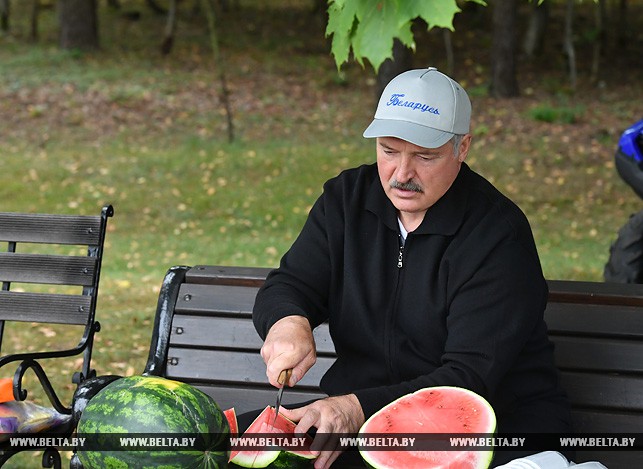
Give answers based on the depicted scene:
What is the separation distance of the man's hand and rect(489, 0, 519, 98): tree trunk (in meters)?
15.5

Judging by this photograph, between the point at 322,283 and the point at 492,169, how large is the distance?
1120cm

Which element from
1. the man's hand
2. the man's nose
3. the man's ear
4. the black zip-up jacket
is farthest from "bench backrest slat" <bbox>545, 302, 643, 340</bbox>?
the man's hand

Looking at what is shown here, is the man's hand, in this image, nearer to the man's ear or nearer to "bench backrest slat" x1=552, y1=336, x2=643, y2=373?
the man's ear

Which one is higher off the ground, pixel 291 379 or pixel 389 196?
pixel 389 196

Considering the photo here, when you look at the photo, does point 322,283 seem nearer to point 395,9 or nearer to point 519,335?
point 519,335

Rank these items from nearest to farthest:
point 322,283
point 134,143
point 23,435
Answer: point 322,283 < point 23,435 < point 134,143

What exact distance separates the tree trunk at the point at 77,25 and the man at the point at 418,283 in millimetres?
18736

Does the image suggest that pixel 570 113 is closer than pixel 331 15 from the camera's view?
No

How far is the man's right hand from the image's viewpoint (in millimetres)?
3096

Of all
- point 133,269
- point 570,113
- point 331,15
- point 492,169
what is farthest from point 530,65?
point 331,15

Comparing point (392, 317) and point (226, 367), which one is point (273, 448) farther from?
point (226, 367)

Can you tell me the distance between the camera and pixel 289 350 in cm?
313

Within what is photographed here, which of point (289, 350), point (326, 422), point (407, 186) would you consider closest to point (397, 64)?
point (407, 186)

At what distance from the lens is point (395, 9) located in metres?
3.38
